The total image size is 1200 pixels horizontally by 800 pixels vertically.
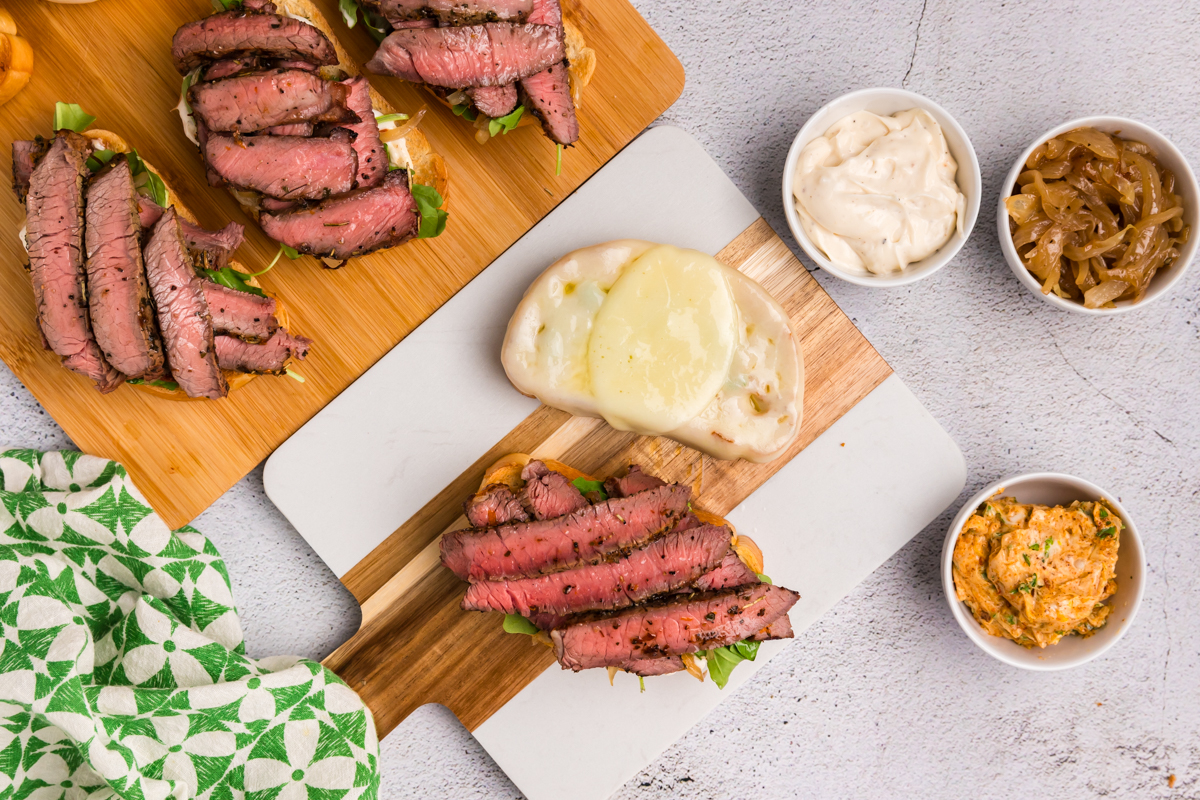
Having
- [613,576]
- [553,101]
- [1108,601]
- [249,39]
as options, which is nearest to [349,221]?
[249,39]

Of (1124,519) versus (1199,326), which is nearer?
(1124,519)

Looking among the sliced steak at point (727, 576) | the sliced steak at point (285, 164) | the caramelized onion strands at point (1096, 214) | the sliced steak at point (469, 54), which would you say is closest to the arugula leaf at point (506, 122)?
the sliced steak at point (469, 54)

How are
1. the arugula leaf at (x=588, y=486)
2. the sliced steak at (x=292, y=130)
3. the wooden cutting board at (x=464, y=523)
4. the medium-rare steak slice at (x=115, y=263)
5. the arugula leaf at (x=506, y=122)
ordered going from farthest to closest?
the wooden cutting board at (x=464, y=523)
the arugula leaf at (x=588, y=486)
the arugula leaf at (x=506, y=122)
the sliced steak at (x=292, y=130)
the medium-rare steak slice at (x=115, y=263)

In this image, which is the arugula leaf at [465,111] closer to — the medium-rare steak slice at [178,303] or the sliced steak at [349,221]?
the sliced steak at [349,221]

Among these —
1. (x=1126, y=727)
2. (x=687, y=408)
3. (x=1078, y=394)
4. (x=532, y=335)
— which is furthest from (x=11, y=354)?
(x=1126, y=727)

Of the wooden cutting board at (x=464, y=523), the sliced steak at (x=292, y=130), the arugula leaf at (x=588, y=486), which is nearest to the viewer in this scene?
the sliced steak at (x=292, y=130)

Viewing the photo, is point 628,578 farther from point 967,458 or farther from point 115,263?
point 115,263

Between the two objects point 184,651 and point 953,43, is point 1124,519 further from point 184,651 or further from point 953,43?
point 184,651
